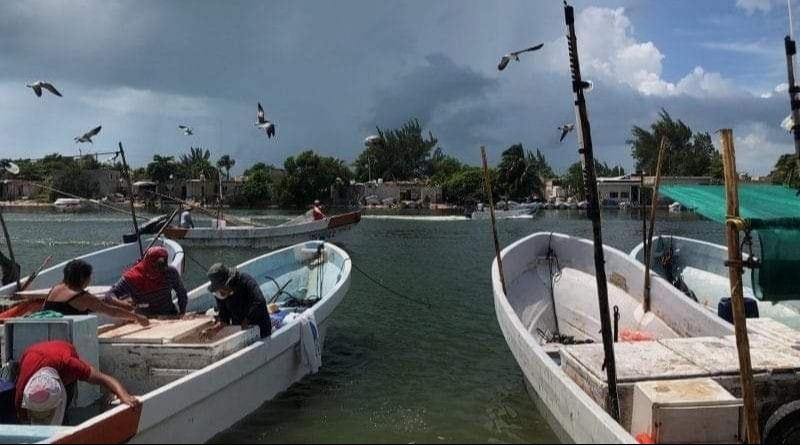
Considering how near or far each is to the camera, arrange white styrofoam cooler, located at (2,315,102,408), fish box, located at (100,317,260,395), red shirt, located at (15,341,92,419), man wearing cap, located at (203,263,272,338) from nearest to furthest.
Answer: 1. red shirt, located at (15,341,92,419)
2. white styrofoam cooler, located at (2,315,102,408)
3. fish box, located at (100,317,260,395)
4. man wearing cap, located at (203,263,272,338)

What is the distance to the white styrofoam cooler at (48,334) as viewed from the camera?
20.5 ft

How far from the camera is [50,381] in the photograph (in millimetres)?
5605

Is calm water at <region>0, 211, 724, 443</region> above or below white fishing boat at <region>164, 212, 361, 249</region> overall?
below

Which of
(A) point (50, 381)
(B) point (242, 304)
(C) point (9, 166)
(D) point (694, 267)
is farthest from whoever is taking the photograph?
(D) point (694, 267)

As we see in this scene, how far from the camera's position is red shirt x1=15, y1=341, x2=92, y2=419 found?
5703 millimetres

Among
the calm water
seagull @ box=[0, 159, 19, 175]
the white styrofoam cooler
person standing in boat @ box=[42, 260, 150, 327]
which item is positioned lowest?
the calm water

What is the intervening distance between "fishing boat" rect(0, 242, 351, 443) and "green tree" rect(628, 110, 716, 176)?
293 ft

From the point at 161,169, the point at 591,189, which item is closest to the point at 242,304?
the point at 591,189

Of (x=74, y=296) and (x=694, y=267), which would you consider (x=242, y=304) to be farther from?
(x=694, y=267)

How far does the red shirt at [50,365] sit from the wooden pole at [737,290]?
219 inches

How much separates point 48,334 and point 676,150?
99288mm

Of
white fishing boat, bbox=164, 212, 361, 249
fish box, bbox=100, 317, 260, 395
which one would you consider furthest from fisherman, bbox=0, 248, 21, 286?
white fishing boat, bbox=164, 212, 361, 249

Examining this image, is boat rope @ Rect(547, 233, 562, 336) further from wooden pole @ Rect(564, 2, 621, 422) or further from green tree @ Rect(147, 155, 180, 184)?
green tree @ Rect(147, 155, 180, 184)

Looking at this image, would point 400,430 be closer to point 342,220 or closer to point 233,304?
point 233,304
